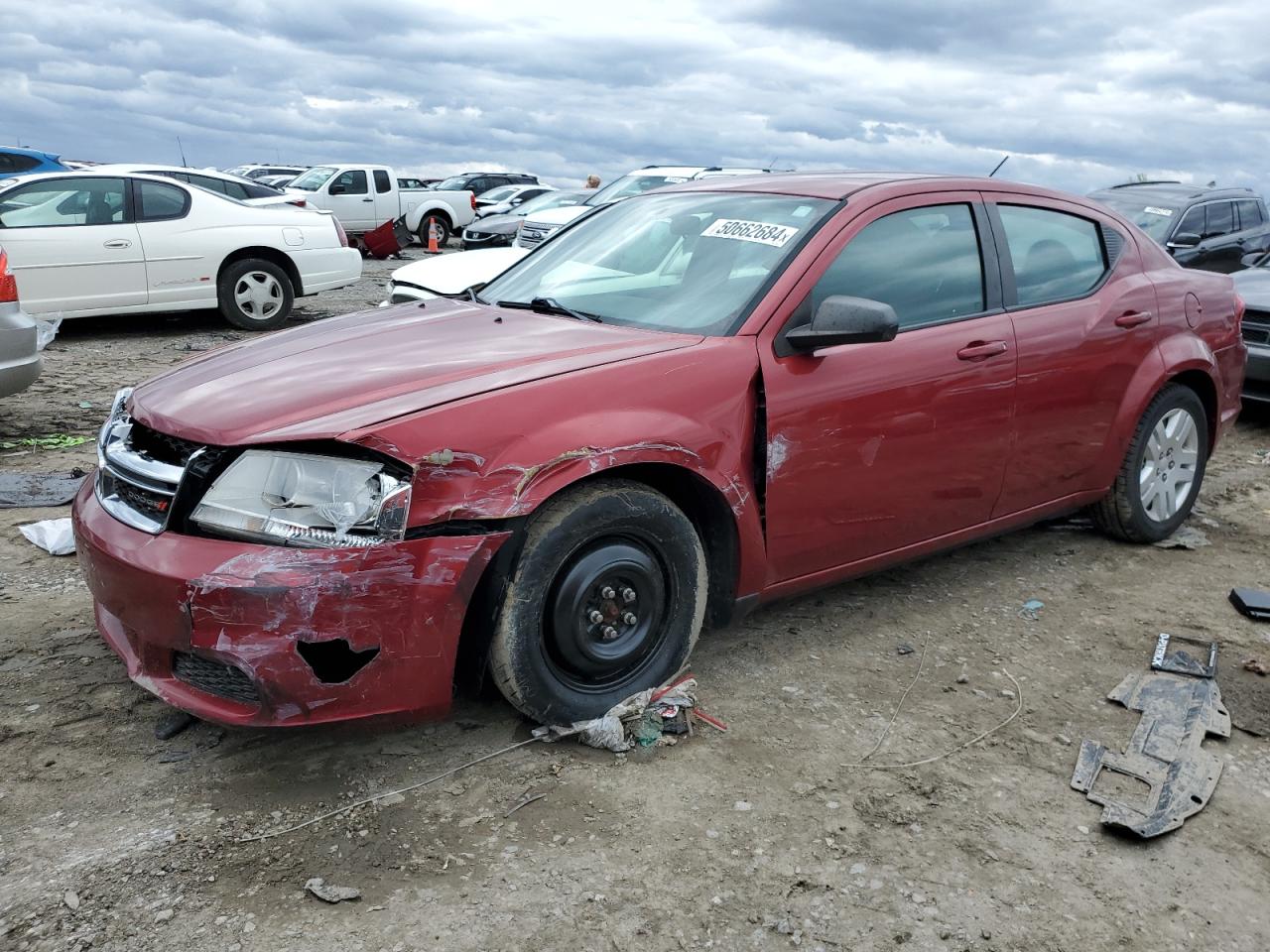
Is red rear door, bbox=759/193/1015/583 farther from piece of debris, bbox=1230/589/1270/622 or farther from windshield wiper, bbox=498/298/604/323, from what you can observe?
piece of debris, bbox=1230/589/1270/622

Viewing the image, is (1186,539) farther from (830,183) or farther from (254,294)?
(254,294)

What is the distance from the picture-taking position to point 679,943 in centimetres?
240

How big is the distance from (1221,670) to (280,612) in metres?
3.16

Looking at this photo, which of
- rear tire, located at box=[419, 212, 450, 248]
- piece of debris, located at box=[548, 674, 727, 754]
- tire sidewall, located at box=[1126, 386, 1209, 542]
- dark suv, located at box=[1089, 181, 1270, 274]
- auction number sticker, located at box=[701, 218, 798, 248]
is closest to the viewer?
piece of debris, located at box=[548, 674, 727, 754]

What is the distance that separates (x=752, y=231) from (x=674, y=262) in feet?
0.95

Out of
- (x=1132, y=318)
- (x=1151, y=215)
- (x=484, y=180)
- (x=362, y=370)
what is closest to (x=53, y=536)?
(x=362, y=370)

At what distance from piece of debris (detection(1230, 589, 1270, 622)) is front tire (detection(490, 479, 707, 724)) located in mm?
2431

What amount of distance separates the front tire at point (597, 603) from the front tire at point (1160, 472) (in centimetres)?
243

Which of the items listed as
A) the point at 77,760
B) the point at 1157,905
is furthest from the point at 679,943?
the point at 77,760

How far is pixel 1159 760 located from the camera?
324 centimetres

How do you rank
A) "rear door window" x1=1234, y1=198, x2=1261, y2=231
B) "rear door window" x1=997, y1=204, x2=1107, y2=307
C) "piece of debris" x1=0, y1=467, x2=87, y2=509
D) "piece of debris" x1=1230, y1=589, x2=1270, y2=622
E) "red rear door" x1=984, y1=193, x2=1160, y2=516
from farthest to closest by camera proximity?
"rear door window" x1=1234, y1=198, x2=1261, y2=231 < "piece of debris" x1=0, y1=467, x2=87, y2=509 < "piece of debris" x1=1230, y1=589, x2=1270, y2=622 < "rear door window" x1=997, y1=204, x2=1107, y2=307 < "red rear door" x1=984, y1=193, x2=1160, y2=516

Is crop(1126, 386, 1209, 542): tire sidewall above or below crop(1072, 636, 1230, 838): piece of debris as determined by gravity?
above

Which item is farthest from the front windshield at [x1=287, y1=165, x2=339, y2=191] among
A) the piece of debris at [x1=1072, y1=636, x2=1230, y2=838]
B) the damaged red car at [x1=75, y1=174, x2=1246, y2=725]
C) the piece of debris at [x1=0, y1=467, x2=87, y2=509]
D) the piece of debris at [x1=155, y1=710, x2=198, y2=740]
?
the piece of debris at [x1=1072, y1=636, x2=1230, y2=838]

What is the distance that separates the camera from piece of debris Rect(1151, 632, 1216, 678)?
3850 millimetres
